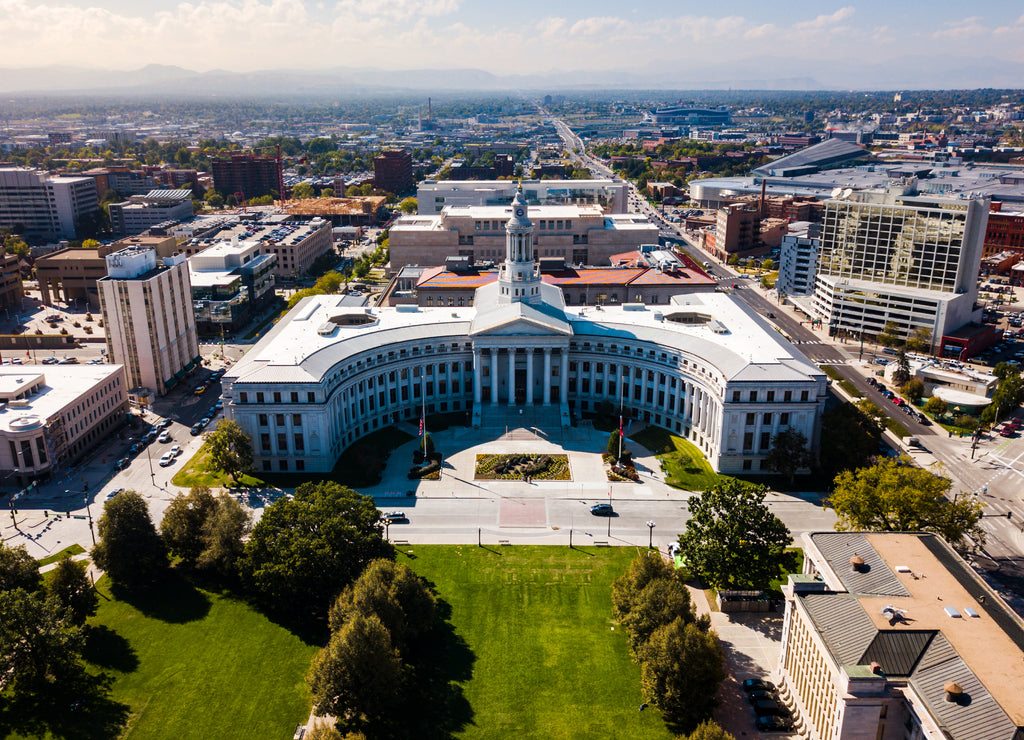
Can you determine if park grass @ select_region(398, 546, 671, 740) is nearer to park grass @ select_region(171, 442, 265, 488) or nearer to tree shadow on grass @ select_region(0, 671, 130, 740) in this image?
park grass @ select_region(171, 442, 265, 488)

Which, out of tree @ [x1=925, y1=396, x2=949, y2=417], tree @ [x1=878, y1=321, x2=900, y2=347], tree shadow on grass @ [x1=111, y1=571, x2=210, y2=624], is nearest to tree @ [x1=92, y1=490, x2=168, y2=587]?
tree shadow on grass @ [x1=111, y1=571, x2=210, y2=624]

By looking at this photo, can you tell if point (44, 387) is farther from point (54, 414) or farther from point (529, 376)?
point (529, 376)

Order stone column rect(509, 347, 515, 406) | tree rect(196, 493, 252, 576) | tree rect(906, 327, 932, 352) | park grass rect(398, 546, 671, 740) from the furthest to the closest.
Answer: tree rect(906, 327, 932, 352), stone column rect(509, 347, 515, 406), tree rect(196, 493, 252, 576), park grass rect(398, 546, 671, 740)

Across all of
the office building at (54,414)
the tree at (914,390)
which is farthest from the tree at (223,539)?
the tree at (914,390)

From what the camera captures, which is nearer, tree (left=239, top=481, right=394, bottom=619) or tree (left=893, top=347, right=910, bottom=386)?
tree (left=239, top=481, right=394, bottom=619)

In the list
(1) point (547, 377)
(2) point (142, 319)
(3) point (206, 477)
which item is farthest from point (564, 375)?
(2) point (142, 319)

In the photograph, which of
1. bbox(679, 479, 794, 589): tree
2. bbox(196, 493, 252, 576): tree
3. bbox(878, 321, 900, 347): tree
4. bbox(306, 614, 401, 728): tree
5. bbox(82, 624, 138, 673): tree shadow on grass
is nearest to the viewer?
bbox(306, 614, 401, 728): tree
